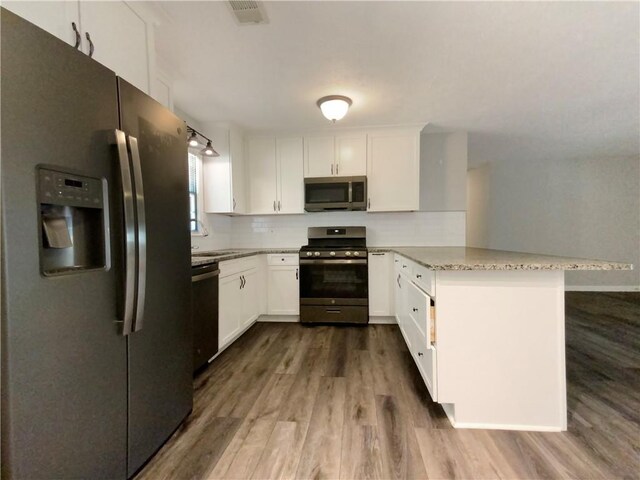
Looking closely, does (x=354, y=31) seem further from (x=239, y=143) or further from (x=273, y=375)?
(x=273, y=375)

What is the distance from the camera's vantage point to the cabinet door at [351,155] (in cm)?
344

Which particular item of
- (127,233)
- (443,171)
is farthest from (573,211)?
(127,233)

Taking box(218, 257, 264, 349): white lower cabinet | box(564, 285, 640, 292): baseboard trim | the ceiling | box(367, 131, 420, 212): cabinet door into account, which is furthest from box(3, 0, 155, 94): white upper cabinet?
box(564, 285, 640, 292): baseboard trim

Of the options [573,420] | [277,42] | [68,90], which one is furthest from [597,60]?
[68,90]

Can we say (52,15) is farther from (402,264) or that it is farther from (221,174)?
(402,264)

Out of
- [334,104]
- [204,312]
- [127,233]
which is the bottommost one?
[204,312]

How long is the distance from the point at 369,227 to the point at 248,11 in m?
2.70

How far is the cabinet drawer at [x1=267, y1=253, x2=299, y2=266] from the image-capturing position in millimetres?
3420

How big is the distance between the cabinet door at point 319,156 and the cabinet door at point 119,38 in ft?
6.94

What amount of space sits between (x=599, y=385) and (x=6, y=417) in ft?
10.1

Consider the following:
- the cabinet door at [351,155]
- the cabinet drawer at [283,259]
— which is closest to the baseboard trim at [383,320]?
the cabinet drawer at [283,259]

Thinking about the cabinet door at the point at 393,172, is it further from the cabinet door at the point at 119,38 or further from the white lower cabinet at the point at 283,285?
the cabinet door at the point at 119,38

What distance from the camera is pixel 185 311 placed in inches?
59.8

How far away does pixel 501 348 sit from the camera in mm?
1545
